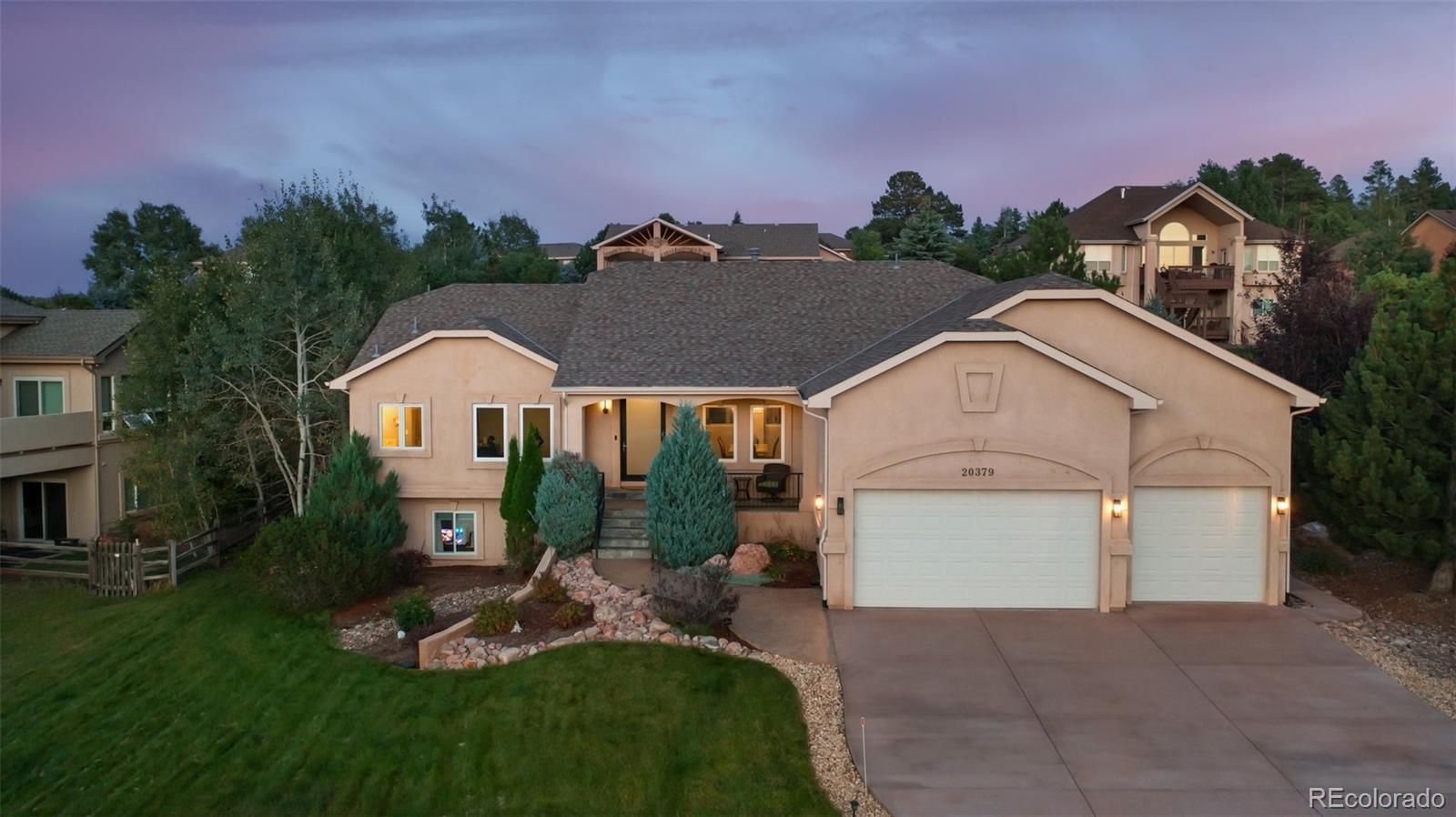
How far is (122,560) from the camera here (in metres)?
20.4

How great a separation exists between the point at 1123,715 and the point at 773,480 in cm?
937

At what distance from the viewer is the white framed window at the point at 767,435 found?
21.4m

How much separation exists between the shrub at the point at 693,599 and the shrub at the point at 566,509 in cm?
373

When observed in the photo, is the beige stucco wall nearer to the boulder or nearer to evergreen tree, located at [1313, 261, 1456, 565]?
the boulder

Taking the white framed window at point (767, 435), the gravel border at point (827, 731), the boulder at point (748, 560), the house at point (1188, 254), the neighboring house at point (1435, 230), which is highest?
the neighboring house at point (1435, 230)

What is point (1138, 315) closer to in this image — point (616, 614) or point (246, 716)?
point (616, 614)

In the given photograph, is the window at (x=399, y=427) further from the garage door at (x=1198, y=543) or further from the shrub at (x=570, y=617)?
the garage door at (x=1198, y=543)

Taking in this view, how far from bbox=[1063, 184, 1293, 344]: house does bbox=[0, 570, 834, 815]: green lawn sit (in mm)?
31970

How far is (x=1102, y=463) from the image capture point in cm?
1538

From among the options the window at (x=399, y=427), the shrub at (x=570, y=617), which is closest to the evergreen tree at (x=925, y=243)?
the window at (x=399, y=427)

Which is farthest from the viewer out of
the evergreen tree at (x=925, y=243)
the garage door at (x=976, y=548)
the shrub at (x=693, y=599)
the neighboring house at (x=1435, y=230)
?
the neighboring house at (x=1435, y=230)

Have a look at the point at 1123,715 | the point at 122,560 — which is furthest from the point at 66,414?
the point at 1123,715

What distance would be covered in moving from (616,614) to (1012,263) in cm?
1989

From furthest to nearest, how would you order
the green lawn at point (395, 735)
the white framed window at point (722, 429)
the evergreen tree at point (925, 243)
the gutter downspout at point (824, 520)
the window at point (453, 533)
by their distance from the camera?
the evergreen tree at point (925, 243) → the white framed window at point (722, 429) → the window at point (453, 533) → the gutter downspout at point (824, 520) → the green lawn at point (395, 735)
